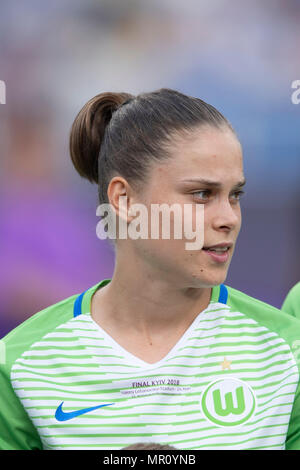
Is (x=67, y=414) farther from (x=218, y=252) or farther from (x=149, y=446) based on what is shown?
(x=218, y=252)

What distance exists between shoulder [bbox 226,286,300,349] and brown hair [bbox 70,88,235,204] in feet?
1.22

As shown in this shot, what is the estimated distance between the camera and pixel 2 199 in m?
2.77

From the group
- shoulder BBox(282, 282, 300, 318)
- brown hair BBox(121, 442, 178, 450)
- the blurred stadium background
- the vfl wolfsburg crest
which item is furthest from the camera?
the blurred stadium background

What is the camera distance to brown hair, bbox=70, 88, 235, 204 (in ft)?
4.48

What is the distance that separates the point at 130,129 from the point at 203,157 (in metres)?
0.20

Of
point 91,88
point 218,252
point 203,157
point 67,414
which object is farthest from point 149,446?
point 91,88

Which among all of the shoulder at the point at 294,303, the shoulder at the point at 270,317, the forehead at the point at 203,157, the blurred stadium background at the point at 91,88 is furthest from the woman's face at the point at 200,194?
the blurred stadium background at the point at 91,88

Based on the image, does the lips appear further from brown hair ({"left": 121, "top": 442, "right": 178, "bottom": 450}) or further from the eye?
brown hair ({"left": 121, "top": 442, "right": 178, "bottom": 450})

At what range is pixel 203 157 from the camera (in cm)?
131

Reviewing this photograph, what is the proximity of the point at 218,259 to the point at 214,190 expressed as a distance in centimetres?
14

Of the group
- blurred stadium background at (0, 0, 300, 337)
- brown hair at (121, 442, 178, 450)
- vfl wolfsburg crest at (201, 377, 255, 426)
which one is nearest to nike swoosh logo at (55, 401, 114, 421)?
brown hair at (121, 442, 178, 450)

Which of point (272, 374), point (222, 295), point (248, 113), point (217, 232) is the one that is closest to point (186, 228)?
point (217, 232)

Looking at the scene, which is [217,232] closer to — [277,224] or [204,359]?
[204,359]

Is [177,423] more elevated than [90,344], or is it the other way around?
[90,344]
